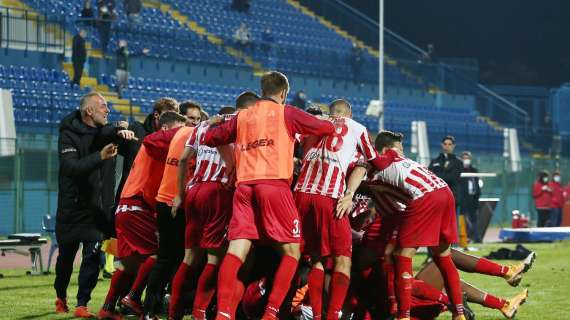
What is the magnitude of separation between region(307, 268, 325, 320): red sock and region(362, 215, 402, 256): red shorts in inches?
34.6

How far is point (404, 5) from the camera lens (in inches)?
1976

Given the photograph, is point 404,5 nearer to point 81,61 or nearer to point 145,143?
point 81,61

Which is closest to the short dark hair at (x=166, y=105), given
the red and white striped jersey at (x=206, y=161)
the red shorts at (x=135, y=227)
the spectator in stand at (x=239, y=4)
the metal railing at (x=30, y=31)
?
the red shorts at (x=135, y=227)

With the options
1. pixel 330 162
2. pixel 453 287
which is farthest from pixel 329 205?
pixel 453 287

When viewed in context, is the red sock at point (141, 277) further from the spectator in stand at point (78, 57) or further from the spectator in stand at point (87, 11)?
the spectator in stand at point (87, 11)

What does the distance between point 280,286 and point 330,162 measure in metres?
1.18

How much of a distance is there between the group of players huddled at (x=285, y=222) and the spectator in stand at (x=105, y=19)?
20836 mm

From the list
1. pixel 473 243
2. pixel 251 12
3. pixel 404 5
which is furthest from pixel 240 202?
pixel 404 5

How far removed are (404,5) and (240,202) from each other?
4157 centimetres

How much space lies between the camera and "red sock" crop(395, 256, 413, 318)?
10125 millimetres

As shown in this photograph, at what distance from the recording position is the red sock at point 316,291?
977 centimetres

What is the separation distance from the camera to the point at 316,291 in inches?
385

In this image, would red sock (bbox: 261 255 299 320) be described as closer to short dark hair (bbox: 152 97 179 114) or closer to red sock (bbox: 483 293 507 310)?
red sock (bbox: 483 293 507 310)

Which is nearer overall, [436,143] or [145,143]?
[145,143]
